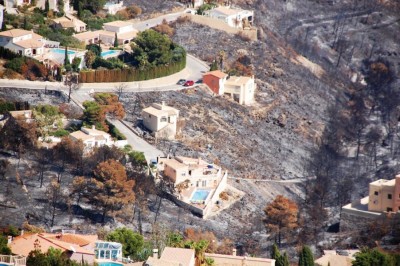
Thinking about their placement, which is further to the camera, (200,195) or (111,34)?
(111,34)

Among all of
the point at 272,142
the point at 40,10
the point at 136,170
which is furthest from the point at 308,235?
the point at 40,10

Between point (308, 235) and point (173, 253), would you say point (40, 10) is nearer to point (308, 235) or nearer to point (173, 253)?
point (308, 235)

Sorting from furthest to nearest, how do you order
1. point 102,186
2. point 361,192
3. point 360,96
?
1. point 360,96
2. point 361,192
3. point 102,186

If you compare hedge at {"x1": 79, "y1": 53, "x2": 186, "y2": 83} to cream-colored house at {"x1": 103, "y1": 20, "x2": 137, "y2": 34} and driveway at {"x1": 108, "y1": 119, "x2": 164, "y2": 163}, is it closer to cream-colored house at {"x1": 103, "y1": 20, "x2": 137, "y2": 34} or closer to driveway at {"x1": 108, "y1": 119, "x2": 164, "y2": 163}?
cream-colored house at {"x1": 103, "y1": 20, "x2": 137, "y2": 34}

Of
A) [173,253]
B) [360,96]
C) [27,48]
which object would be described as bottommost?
[360,96]

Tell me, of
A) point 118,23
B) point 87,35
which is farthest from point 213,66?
point 87,35

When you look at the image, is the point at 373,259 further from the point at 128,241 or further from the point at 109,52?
the point at 109,52

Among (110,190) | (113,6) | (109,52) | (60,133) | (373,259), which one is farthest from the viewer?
(113,6)
